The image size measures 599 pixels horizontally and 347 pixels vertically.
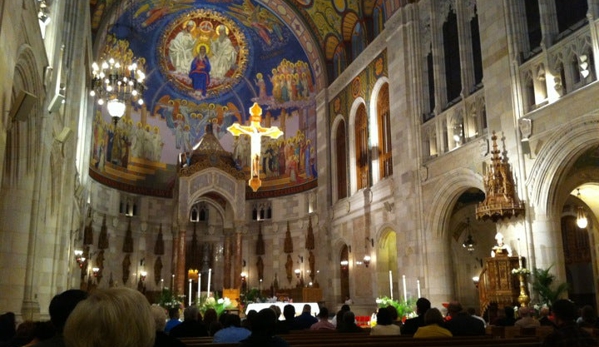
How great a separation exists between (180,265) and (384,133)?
11.1 meters

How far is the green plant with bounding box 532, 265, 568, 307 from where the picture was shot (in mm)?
11758

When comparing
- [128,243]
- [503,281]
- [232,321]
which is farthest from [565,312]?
[128,243]

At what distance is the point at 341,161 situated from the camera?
24891 mm

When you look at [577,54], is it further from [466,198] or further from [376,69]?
[376,69]

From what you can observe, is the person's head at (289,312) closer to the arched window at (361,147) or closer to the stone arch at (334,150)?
the arched window at (361,147)

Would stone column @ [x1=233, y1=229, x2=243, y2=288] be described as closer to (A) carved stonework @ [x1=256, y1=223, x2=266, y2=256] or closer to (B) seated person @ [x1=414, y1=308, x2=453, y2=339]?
(A) carved stonework @ [x1=256, y1=223, x2=266, y2=256]

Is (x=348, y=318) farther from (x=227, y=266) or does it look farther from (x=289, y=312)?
(x=227, y=266)

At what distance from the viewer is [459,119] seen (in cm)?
1641

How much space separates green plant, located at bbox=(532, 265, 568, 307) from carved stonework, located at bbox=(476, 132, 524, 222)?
1.51 metres

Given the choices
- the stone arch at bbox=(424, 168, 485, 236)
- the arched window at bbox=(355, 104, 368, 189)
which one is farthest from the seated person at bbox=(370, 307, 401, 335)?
the arched window at bbox=(355, 104, 368, 189)

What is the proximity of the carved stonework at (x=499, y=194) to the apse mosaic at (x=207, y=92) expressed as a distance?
47.7 feet

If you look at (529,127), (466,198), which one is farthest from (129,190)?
(529,127)

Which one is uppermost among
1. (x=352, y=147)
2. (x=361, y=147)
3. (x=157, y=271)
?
(x=352, y=147)

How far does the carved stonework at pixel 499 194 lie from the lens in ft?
42.6
